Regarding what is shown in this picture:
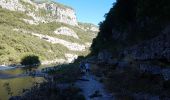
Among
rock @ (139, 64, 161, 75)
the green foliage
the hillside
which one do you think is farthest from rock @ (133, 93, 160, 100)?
the green foliage

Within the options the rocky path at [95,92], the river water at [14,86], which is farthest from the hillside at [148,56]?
the river water at [14,86]

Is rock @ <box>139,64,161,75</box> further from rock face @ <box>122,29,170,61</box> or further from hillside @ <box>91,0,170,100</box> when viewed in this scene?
rock face @ <box>122,29,170,61</box>

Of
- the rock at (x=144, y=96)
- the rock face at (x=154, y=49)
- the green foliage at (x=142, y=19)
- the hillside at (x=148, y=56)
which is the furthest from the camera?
the green foliage at (x=142, y=19)

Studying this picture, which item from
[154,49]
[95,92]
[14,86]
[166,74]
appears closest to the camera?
[166,74]

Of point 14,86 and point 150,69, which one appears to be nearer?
point 150,69

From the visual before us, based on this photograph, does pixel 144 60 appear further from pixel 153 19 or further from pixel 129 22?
pixel 129 22

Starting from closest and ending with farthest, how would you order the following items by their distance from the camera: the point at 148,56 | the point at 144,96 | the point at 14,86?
the point at 144,96, the point at 148,56, the point at 14,86

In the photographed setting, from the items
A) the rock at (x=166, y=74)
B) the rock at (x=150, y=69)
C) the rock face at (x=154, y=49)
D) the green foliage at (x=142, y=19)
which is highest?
the green foliage at (x=142, y=19)

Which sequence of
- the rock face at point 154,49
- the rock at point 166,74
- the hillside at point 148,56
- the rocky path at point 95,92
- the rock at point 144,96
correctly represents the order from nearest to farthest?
1. the rock at point 144,96
2. the rock at point 166,74
3. the hillside at point 148,56
4. the rock face at point 154,49
5. the rocky path at point 95,92

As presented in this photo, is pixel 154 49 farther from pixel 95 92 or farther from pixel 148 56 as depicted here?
pixel 95 92

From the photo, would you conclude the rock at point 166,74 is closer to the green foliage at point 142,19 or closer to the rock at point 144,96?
the rock at point 144,96

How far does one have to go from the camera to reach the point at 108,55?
270 ft

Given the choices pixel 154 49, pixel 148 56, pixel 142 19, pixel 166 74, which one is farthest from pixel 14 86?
pixel 166 74

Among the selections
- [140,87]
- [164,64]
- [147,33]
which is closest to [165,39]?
[164,64]
